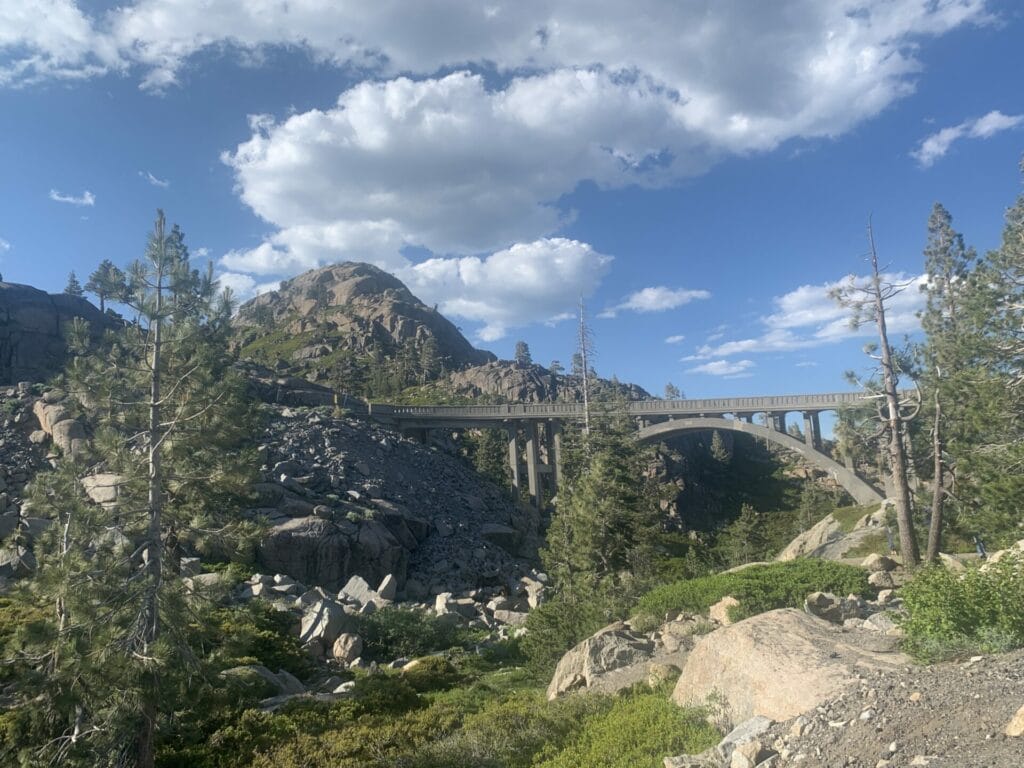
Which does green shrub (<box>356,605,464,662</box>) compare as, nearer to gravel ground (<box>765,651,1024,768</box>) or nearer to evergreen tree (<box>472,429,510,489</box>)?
gravel ground (<box>765,651,1024,768</box>)

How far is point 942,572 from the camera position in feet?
24.8

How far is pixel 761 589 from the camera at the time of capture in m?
13.4

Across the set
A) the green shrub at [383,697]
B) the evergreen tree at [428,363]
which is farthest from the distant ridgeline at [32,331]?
the green shrub at [383,697]

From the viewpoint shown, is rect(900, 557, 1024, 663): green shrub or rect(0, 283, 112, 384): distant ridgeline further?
rect(0, 283, 112, 384): distant ridgeline

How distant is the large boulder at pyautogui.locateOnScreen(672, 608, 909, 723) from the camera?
6.90 metres

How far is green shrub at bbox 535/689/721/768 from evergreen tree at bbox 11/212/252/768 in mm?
5481

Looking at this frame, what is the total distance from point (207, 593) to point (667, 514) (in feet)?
209

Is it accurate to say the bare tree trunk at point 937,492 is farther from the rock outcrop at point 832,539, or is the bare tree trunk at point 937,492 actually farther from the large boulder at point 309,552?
the large boulder at point 309,552

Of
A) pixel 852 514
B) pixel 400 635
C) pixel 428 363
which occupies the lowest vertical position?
pixel 400 635

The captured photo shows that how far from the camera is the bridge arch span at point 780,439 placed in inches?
1694

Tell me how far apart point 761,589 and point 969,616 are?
676 cm

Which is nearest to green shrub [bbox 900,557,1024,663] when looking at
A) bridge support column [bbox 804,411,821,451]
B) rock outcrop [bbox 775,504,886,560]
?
rock outcrop [bbox 775,504,886,560]

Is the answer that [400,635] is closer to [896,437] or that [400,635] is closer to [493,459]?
[896,437]

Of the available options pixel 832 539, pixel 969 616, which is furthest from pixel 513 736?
pixel 832 539
